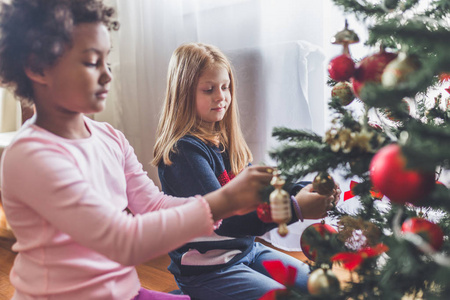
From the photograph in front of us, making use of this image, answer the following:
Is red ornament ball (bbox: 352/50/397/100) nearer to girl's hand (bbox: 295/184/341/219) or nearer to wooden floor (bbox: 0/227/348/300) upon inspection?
girl's hand (bbox: 295/184/341/219)

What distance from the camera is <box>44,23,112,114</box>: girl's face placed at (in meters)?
0.60

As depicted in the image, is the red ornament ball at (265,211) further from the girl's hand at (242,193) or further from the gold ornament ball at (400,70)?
the gold ornament ball at (400,70)

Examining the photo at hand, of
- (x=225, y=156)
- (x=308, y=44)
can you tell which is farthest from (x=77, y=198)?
(x=308, y=44)

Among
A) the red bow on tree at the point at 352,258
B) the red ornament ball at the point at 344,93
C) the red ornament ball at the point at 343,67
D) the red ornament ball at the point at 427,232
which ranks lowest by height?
the red bow on tree at the point at 352,258

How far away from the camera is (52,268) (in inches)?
25.0

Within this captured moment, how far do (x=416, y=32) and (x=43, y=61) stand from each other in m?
0.50

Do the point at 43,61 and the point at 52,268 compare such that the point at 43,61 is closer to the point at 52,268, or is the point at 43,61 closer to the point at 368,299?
the point at 52,268

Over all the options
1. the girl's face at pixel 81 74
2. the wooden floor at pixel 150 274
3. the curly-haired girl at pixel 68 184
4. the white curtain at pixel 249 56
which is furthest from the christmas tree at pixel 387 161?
the wooden floor at pixel 150 274

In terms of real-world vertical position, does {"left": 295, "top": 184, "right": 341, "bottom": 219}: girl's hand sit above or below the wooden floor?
above

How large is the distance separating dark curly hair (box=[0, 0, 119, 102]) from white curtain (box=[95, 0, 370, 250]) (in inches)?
32.9

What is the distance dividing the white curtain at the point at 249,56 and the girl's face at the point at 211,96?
1.07 ft

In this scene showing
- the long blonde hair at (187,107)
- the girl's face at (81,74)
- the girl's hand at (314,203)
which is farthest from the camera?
the long blonde hair at (187,107)

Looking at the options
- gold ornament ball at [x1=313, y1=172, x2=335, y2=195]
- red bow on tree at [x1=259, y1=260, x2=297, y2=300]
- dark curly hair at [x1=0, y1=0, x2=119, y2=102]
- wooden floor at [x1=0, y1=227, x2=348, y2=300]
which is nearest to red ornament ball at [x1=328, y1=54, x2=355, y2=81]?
gold ornament ball at [x1=313, y1=172, x2=335, y2=195]

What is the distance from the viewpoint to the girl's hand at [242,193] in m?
0.60
